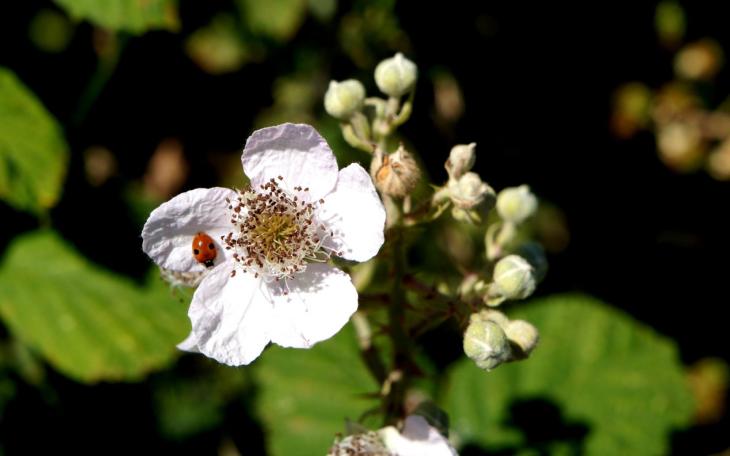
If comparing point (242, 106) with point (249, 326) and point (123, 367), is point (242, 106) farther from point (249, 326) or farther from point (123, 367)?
point (249, 326)

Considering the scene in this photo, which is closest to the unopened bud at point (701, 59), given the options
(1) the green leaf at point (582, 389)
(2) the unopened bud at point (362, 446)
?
(1) the green leaf at point (582, 389)

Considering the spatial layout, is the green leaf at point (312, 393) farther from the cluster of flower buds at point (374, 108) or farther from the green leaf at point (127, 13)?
the green leaf at point (127, 13)

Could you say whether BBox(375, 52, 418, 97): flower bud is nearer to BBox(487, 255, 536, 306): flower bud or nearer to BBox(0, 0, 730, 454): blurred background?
BBox(487, 255, 536, 306): flower bud

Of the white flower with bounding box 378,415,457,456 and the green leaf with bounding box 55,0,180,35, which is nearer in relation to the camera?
→ the white flower with bounding box 378,415,457,456

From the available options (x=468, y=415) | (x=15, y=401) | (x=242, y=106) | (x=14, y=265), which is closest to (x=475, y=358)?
(x=468, y=415)

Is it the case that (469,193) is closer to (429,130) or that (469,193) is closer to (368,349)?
(368,349)

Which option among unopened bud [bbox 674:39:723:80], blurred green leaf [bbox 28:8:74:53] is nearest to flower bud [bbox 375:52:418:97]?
unopened bud [bbox 674:39:723:80]

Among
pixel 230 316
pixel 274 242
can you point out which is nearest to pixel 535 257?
pixel 274 242

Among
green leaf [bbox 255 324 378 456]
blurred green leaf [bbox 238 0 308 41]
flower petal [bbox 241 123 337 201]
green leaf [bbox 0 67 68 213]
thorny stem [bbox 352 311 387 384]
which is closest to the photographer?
flower petal [bbox 241 123 337 201]
